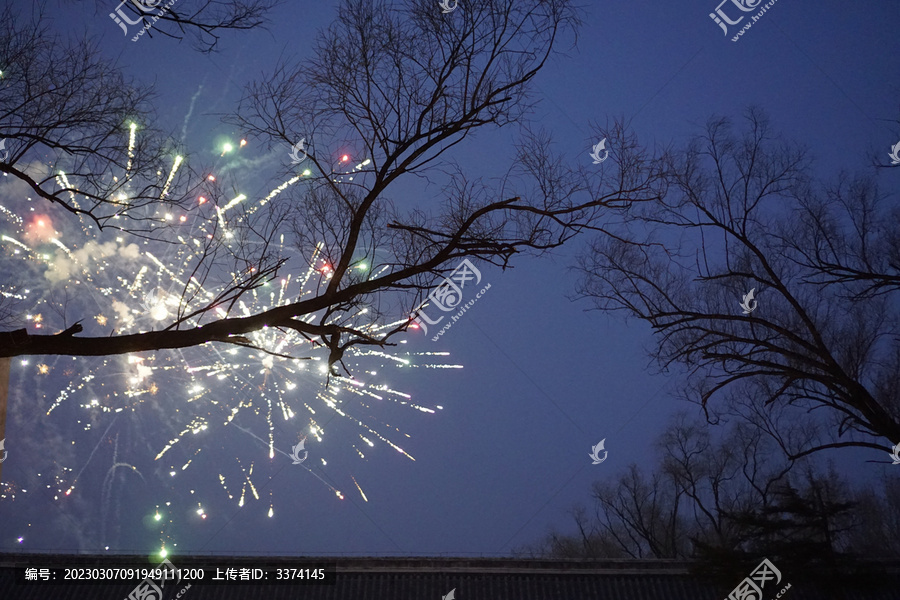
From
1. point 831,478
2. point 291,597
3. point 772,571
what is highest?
point 831,478

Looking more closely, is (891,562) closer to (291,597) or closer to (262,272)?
(291,597)

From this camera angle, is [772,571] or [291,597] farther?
[291,597]

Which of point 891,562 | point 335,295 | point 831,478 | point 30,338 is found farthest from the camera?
point 831,478

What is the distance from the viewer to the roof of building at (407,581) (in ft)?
47.4

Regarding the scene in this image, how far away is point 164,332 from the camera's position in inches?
164

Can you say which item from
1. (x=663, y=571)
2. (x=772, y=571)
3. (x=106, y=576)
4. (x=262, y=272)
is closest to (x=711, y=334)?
(x=772, y=571)

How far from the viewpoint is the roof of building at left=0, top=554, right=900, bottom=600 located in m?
14.4

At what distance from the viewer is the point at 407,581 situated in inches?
582

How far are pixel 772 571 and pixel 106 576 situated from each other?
1350 cm

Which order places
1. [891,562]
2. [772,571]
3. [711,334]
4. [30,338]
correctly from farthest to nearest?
[891,562] → [772,571] → [711,334] → [30,338]
